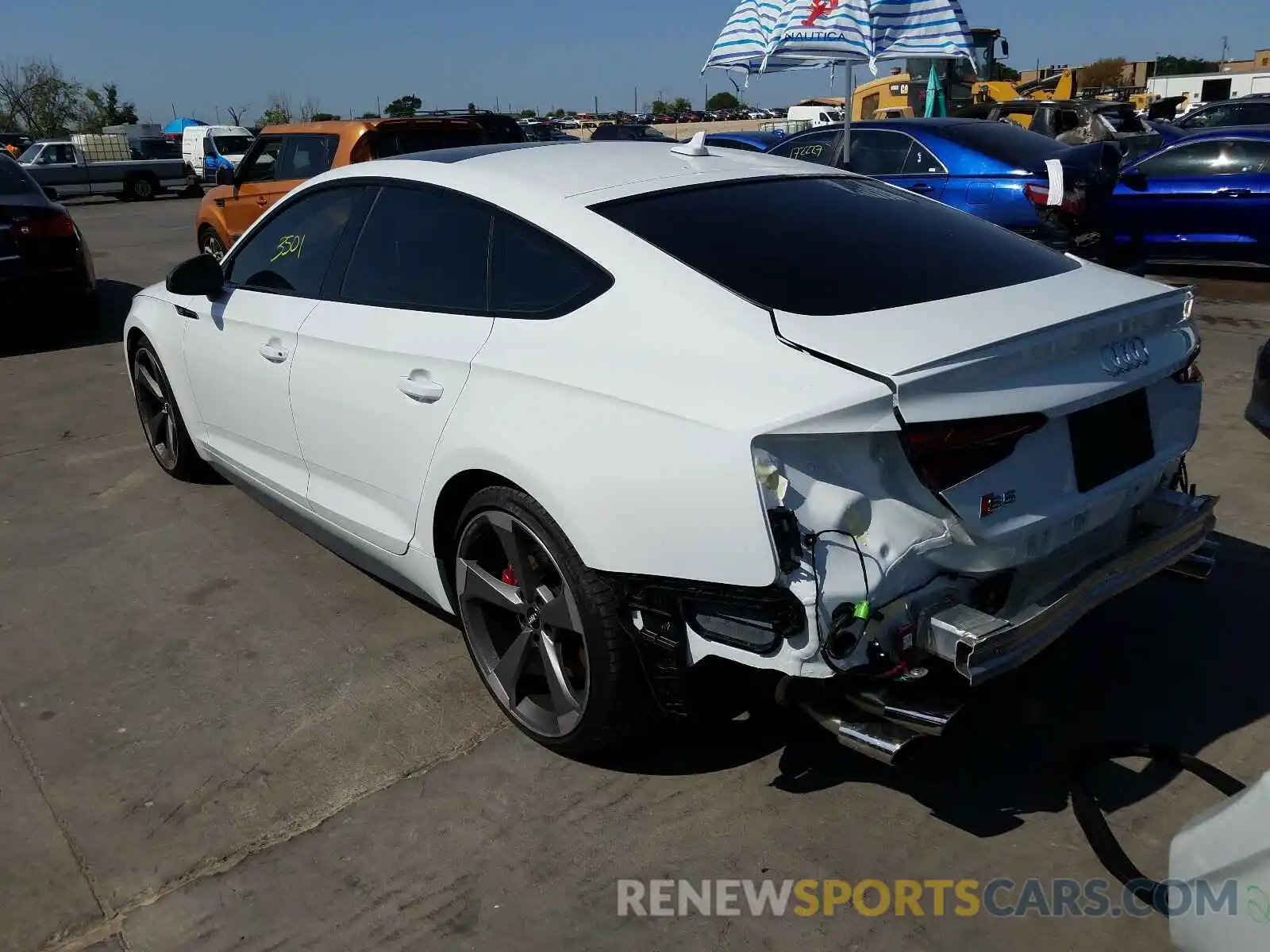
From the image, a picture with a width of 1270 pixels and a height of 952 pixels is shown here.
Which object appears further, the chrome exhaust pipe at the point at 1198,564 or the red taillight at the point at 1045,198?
the red taillight at the point at 1045,198

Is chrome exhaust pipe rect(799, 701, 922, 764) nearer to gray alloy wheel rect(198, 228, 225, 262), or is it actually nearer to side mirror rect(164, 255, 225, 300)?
side mirror rect(164, 255, 225, 300)

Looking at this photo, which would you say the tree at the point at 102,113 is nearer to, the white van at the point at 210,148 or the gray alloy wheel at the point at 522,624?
the white van at the point at 210,148

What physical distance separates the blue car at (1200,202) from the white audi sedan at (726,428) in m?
7.74

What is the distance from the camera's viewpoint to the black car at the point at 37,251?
27.5ft

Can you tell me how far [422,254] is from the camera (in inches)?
138

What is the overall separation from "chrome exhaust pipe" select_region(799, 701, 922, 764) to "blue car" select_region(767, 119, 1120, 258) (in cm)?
648

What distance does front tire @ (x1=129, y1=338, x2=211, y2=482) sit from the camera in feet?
16.9

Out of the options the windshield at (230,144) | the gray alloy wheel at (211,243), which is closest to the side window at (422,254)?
the gray alloy wheel at (211,243)

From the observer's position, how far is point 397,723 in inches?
131

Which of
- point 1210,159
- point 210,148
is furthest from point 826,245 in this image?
point 210,148

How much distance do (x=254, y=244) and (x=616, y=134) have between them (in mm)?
19031

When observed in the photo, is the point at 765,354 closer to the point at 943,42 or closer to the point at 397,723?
the point at 397,723

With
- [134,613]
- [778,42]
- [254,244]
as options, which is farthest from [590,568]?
[778,42]

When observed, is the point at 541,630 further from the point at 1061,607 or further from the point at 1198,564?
the point at 1198,564
